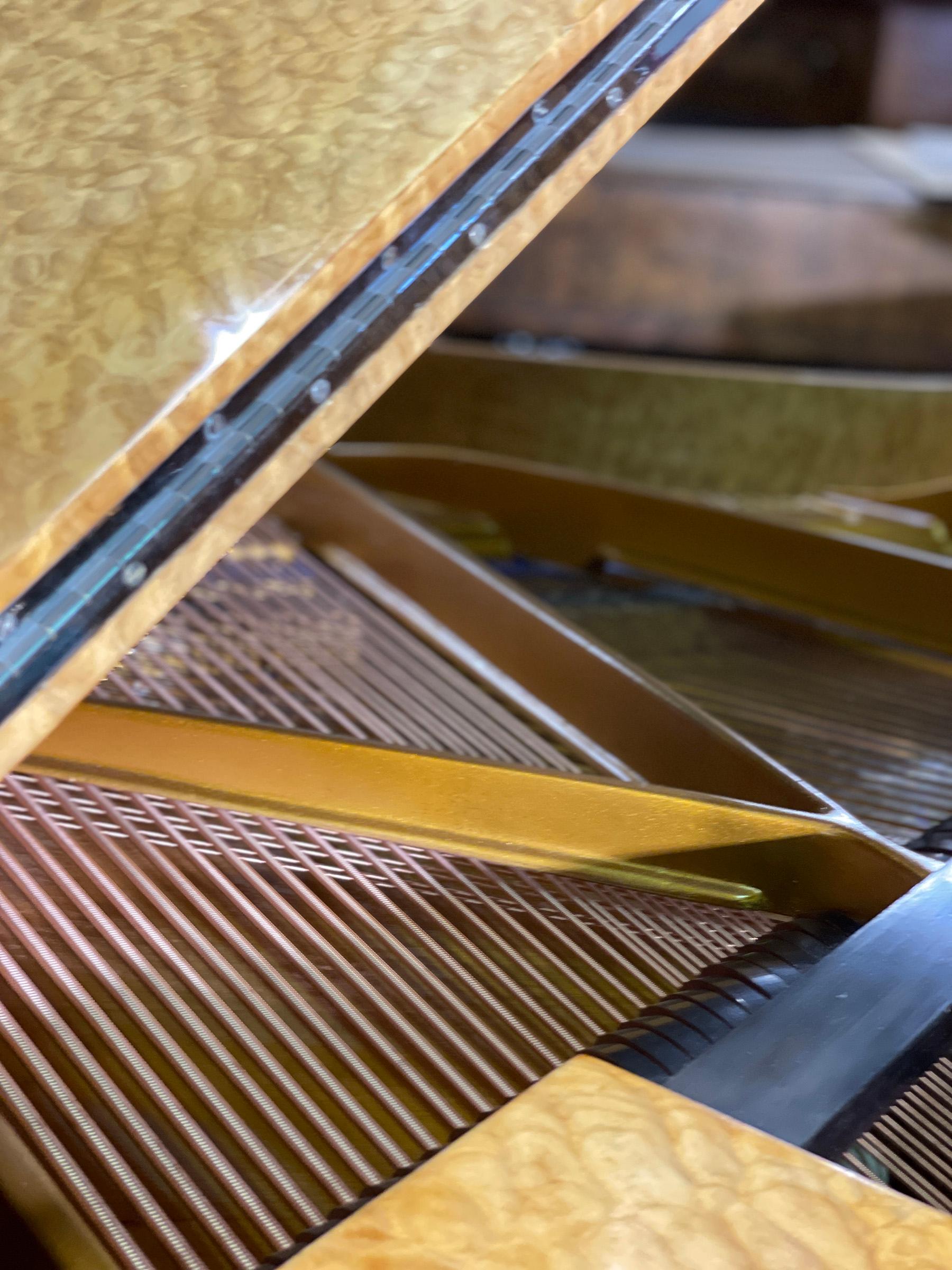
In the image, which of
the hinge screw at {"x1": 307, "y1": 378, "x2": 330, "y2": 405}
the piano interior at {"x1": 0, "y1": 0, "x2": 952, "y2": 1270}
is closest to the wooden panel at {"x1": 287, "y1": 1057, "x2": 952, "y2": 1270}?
the piano interior at {"x1": 0, "y1": 0, "x2": 952, "y2": 1270}

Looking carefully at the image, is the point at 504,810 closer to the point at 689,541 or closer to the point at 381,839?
the point at 381,839

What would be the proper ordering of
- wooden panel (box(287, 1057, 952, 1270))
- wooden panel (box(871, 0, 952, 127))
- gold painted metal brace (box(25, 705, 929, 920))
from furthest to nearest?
wooden panel (box(871, 0, 952, 127)) < gold painted metal brace (box(25, 705, 929, 920)) < wooden panel (box(287, 1057, 952, 1270))

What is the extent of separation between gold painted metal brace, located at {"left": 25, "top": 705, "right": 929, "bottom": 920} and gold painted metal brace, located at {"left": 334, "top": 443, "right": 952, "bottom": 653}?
4.45ft

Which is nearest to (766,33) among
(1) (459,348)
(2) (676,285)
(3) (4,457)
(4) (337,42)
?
(2) (676,285)

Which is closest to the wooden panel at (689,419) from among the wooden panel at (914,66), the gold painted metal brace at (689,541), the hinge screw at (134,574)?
the gold painted metal brace at (689,541)

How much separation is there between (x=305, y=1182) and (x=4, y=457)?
2.16 ft

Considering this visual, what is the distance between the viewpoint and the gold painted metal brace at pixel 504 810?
1.52m

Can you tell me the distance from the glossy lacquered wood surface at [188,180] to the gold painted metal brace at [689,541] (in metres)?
1.79

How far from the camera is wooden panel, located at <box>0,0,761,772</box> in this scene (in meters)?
1.05

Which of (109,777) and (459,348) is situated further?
(459,348)

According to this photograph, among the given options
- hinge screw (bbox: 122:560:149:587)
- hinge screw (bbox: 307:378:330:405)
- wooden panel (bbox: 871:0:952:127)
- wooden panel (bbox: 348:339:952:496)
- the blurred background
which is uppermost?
wooden panel (bbox: 871:0:952:127)

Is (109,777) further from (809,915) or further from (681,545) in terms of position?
(681,545)

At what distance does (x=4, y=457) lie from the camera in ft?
3.44

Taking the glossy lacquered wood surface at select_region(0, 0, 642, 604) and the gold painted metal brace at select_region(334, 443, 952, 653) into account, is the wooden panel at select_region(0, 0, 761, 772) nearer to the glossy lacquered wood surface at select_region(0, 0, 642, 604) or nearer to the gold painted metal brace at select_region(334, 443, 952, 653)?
the glossy lacquered wood surface at select_region(0, 0, 642, 604)
